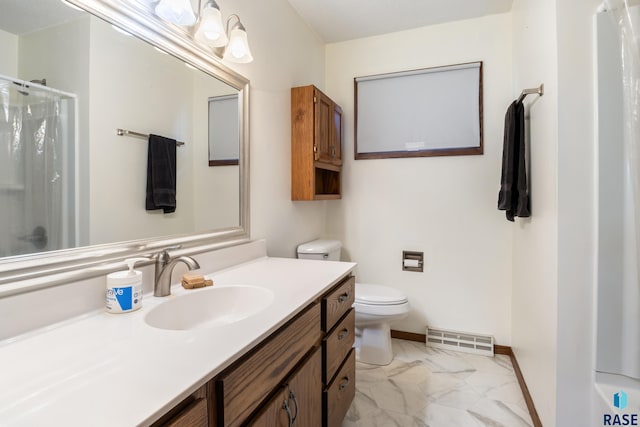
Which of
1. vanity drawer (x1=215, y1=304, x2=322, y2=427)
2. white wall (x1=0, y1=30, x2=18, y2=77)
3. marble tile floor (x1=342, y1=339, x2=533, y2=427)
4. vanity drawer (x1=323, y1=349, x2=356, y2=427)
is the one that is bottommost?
marble tile floor (x1=342, y1=339, x2=533, y2=427)

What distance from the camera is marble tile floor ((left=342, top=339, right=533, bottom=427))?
158cm

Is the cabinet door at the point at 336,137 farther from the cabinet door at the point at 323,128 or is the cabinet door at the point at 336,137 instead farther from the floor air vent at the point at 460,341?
the floor air vent at the point at 460,341

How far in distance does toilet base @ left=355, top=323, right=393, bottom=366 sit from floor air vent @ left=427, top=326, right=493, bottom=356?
435 millimetres

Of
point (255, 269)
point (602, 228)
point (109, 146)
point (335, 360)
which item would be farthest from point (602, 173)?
point (109, 146)

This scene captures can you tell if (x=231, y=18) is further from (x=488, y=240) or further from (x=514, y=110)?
(x=488, y=240)

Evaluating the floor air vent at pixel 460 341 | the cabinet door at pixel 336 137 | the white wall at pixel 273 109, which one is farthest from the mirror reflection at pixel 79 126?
the floor air vent at pixel 460 341

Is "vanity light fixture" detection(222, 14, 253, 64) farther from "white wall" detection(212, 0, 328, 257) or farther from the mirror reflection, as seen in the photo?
the mirror reflection

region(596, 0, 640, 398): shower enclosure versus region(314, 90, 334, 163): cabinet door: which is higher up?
region(314, 90, 334, 163): cabinet door

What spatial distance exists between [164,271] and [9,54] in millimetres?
687

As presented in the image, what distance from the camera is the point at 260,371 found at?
78 cm

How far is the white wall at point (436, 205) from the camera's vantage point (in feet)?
7.36

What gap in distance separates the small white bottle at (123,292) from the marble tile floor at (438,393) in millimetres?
1228

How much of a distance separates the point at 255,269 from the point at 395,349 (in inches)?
56.7

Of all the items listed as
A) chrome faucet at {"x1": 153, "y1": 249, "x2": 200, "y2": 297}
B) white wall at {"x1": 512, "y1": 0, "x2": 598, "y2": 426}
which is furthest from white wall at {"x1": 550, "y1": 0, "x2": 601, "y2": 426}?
chrome faucet at {"x1": 153, "y1": 249, "x2": 200, "y2": 297}
